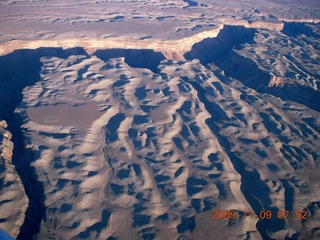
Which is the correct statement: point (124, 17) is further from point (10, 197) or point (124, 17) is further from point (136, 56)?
point (10, 197)

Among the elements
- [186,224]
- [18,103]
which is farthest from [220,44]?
[186,224]

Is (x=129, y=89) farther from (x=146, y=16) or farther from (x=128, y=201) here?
(x=146, y=16)

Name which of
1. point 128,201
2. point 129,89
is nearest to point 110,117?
point 129,89

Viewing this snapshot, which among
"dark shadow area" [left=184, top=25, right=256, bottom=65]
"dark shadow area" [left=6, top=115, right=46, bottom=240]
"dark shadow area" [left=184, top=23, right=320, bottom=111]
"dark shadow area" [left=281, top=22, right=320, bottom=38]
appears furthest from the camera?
"dark shadow area" [left=281, top=22, right=320, bottom=38]

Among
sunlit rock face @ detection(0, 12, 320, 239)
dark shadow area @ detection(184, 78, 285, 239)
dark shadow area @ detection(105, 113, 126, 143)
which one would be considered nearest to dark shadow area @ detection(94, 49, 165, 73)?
sunlit rock face @ detection(0, 12, 320, 239)

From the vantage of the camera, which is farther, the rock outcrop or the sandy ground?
the sandy ground
